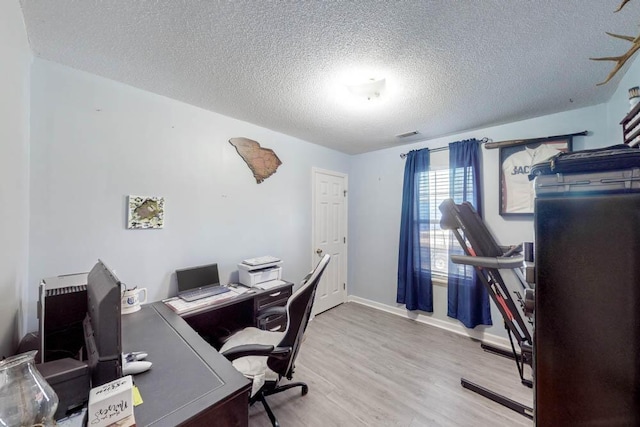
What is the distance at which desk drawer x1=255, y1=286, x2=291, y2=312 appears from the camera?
223 centimetres

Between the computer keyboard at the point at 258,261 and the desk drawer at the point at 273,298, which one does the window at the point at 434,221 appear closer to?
the desk drawer at the point at 273,298

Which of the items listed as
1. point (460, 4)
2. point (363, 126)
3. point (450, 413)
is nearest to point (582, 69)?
point (460, 4)

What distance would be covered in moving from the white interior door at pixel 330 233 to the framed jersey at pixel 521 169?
2088 mm

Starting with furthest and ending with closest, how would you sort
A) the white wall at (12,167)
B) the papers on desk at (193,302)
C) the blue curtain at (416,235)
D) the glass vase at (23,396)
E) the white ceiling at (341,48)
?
the blue curtain at (416,235) < the papers on desk at (193,302) < the white ceiling at (341,48) < the white wall at (12,167) < the glass vase at (23,396)

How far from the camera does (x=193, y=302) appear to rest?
1.93 meters

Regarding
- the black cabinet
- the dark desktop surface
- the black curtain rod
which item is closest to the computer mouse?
the dark desktop surface

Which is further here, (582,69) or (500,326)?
(500,326)

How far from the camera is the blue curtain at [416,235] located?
315 centimetres

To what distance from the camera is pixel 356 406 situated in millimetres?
1806

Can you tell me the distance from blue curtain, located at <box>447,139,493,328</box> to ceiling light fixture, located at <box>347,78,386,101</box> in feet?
5.09

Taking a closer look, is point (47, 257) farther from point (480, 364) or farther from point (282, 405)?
point (480, 364)

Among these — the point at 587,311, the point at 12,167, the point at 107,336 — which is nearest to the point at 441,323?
the point at 587,311

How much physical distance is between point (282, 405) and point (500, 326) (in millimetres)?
2437

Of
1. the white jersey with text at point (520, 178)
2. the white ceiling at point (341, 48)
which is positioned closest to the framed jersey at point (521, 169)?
the white jersey with text at point (520, 178)
